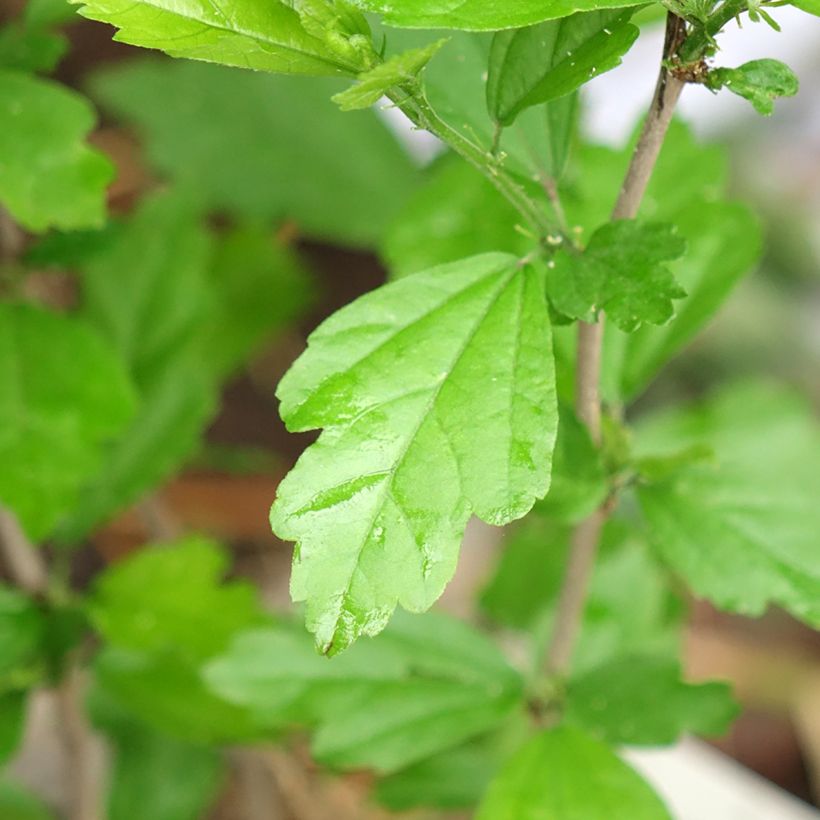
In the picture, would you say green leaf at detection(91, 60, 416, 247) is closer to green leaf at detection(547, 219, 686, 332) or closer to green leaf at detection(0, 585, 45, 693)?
green leaf at detection(0, 585, 45, 693)

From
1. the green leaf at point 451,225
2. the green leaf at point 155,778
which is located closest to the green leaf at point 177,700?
the green leaf at point 155,778

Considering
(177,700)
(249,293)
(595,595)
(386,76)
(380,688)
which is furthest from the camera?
(249,293)

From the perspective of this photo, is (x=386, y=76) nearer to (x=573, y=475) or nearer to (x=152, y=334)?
(x=573, y=475)

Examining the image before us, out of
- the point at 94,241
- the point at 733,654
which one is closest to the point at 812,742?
the point at 733,654

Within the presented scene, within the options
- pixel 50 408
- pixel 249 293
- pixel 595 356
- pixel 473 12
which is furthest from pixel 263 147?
pixel 473 12

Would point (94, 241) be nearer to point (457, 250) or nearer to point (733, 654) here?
point (457, 250)

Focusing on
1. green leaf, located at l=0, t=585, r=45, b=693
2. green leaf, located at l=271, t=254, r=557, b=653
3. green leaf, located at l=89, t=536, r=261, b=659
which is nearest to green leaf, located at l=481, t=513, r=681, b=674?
green leaf, located at l=89, t=536, r=261, b=659

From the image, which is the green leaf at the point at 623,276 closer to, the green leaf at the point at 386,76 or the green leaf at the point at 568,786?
the green leaf at the point at 386,76
